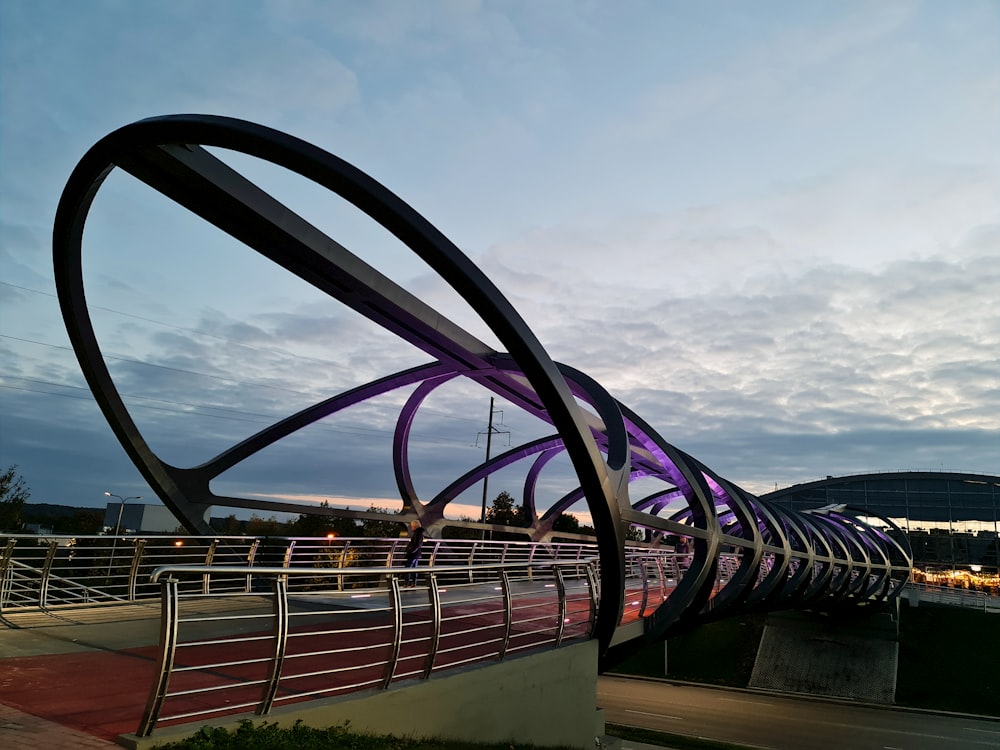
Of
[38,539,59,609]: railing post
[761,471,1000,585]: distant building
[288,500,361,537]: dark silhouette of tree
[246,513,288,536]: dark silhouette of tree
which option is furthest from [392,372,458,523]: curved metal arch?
[246,513,288,536]: dark silhouette of tree

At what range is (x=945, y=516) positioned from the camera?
57.0 m

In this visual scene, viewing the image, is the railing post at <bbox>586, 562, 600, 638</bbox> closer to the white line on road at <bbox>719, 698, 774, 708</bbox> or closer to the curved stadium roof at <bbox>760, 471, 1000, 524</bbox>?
the white line on road at <bbox>719, 698, 774, 708</bbox>

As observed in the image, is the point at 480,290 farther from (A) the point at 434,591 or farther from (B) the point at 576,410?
(A) the point at 434,591

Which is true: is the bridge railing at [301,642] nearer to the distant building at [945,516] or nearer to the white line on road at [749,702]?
the white line on road at [749,702]

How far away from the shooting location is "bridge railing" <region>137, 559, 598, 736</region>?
3.86 metres

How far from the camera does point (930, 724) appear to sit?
77.3 ft

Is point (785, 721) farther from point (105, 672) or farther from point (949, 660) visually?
point (105, 672)

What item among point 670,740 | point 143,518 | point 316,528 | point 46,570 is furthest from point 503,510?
point 46,570

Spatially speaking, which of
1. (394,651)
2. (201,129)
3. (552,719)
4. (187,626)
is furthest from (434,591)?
(201,129)

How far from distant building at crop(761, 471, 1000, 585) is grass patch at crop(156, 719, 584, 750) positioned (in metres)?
55.9

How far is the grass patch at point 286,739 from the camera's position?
12.2 feet

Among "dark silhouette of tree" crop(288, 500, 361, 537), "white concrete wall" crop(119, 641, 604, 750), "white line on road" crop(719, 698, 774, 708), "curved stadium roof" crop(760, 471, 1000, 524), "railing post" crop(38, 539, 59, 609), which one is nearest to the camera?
"white concrete wall" crop(119, 641, 604, 750)

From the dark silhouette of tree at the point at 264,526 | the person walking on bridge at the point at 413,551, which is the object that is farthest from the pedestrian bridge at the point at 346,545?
the dark silhouette of tree at the point at 264,526

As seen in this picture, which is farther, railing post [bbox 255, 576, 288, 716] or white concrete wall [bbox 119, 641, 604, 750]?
white concrete wall [bbox 119, 641, 604, 750]
